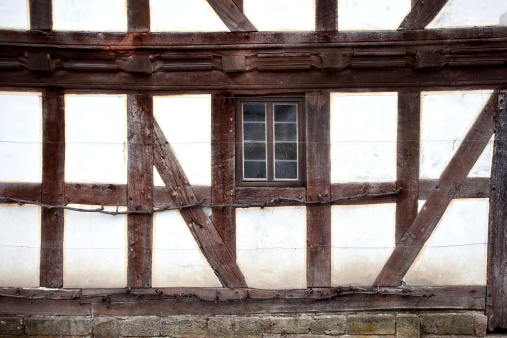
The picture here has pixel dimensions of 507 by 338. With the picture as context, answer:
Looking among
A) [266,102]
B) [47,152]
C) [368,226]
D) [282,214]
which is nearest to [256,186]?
[282,214]

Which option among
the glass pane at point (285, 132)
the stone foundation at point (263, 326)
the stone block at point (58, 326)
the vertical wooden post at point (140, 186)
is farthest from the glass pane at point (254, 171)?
the stone block at point (58, 326)

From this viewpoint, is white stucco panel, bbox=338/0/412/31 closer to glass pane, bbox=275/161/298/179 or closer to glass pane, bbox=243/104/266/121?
glass pane, bbox=243/104/266/121

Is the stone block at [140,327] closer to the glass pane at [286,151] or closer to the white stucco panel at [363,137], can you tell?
the glass pane at [286,151]

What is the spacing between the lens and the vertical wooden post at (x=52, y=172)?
4.09 meters

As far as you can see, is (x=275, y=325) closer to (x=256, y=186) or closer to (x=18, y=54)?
(x=256, y=186)

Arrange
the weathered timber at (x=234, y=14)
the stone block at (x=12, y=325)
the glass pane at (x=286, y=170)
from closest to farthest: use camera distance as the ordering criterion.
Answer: the weathered timber at (x=234, y=14), the stone block at (x=12, y=325), the glass pane at (x=286, y=170)

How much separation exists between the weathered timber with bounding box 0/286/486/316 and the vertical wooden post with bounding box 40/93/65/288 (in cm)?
56

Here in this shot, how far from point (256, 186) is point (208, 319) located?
1556 millimetres

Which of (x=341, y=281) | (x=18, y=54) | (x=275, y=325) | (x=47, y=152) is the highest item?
(x=18, y=54)

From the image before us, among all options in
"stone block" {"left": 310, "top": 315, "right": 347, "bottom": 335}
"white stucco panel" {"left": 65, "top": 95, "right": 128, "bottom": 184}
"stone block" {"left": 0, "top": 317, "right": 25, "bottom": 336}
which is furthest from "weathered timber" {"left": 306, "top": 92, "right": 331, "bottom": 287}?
"stone block" {"left": 0, "top": 317, "right": 25, "bottom": 336}

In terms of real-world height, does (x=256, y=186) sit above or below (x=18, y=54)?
below

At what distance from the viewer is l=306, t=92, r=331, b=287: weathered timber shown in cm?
410

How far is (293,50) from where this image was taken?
13.2 ft

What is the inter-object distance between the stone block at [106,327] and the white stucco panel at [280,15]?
3579 millimetres
